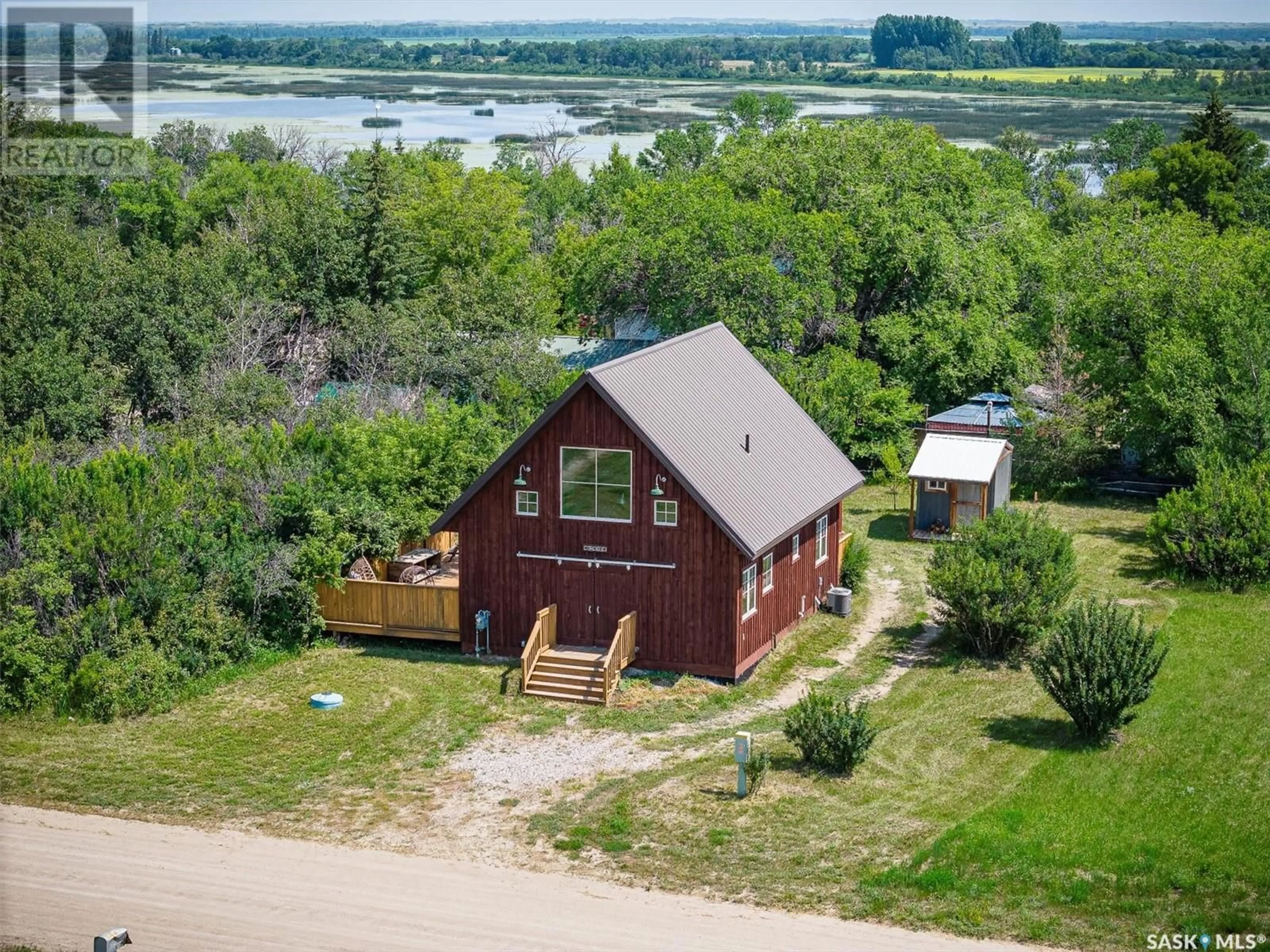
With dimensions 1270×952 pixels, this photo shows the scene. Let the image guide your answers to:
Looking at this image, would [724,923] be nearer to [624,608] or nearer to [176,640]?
[624,608]

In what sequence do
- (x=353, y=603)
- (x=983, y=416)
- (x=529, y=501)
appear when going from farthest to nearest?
1. (x=983, y=416)
2. (x=353, y=603)
3. (x=529, y=501)

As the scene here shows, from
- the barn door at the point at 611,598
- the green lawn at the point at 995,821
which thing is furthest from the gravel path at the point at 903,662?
the barn door at the point at 611,598

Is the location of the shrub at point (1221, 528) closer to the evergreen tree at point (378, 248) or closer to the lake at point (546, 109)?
the evergreen tree at point (378, 248)

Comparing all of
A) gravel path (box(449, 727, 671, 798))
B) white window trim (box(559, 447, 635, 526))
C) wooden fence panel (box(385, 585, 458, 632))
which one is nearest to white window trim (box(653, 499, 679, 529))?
white window trim (box(559, 447, 635, 526))

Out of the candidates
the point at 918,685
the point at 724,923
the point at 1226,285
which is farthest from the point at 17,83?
the point at 724,923

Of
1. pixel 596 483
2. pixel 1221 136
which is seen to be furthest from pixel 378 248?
pixel 1221 136

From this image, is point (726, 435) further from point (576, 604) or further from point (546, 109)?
point (546, 109)

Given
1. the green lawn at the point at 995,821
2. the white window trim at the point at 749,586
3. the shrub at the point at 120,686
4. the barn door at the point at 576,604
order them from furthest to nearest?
1. the barn door at the point at 576,604
2. the white window trim at the point at 749,586
3. the shrub at the point at 120,686
4. the green lawn at the point at 995,821

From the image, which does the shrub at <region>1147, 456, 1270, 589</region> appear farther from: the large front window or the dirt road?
the dirt road
